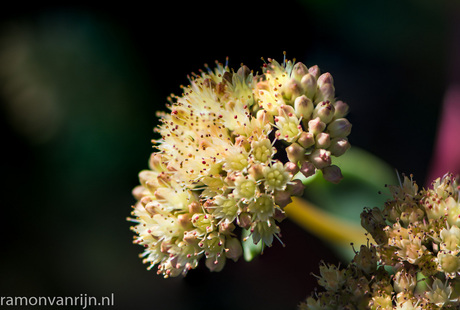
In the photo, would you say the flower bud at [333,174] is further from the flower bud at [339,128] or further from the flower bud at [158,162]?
the flower bud at [158,162]

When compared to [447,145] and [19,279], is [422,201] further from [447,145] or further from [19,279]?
[19,279]

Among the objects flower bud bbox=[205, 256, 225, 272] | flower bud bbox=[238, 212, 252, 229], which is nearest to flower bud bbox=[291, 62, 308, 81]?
flower bud bbox=[238, 212, 252, 229]

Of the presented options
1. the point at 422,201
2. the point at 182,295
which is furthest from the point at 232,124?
the point at 182,295

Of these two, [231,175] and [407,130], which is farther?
[407,130]

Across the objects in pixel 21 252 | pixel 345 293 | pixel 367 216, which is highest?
pixel 21 252

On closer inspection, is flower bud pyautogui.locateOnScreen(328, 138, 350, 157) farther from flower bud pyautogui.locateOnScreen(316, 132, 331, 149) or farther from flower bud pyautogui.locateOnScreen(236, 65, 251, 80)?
flower bud pyautogui.locateOnScreen(236, 65, 251, 80)

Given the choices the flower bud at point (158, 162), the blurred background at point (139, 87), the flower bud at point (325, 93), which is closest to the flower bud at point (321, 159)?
the flower bud at point (325, 93)
